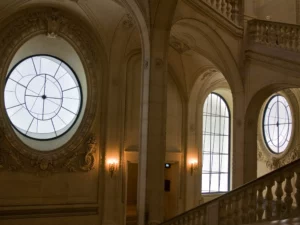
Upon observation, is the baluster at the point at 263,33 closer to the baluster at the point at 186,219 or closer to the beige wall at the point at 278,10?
the beige wall at the point at 278,10

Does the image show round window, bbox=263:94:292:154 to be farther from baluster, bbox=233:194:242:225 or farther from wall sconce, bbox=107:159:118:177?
baluster, bbox=233:194:242:225

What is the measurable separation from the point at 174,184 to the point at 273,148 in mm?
3867

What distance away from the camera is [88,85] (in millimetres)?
11422

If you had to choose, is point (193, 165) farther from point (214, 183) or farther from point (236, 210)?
point (236, 210)

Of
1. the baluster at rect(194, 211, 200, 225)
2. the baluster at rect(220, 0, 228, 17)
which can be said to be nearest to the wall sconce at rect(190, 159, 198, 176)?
the baluster at rect(220, 0, 228, 17)

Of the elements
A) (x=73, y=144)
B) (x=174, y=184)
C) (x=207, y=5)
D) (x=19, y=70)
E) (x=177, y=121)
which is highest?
(x=207, y=5)

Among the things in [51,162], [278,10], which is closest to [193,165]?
[51,162]

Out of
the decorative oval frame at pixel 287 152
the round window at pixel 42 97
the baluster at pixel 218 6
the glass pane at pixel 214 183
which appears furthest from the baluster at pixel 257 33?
the glass pane at pixel 214 183

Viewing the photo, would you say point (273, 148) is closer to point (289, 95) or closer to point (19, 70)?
point (289, 95)

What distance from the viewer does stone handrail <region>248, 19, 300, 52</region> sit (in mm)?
8952

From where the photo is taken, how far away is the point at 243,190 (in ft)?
17.1

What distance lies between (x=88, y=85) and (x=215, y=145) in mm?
6144

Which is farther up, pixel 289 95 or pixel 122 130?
pixel 289 95

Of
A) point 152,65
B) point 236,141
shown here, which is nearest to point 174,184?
point 236,141
